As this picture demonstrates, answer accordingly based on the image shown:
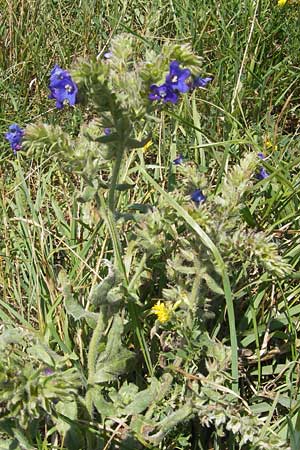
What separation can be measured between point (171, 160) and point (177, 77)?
1039 millimetres

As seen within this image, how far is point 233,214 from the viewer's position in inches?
85.6

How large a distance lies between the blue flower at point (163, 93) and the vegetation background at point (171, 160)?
0.43m

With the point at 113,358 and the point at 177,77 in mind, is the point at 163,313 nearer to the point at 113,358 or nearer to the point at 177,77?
the point at 113,358

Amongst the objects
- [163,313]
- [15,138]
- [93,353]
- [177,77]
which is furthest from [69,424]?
[177,77]

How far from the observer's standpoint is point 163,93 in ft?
6.22

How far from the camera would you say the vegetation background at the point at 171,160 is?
99.3 inches

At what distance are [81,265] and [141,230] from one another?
534 millimetres

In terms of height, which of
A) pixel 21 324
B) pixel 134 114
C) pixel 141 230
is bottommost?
pixel 21 324

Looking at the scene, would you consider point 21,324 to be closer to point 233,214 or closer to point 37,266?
point 37,266

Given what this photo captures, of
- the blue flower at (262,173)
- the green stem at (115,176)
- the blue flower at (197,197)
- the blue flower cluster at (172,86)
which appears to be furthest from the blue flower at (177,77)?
the blue flower at (262,173)

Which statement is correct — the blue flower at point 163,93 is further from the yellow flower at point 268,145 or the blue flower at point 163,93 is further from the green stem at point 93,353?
the yellow flower at point 268,145

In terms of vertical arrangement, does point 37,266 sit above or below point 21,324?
above

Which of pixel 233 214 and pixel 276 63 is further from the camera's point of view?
pixel 276 63

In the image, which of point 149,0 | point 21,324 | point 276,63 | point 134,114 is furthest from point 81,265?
point 149,0
